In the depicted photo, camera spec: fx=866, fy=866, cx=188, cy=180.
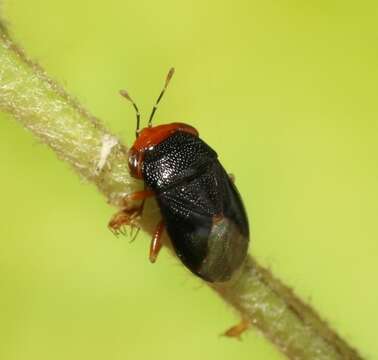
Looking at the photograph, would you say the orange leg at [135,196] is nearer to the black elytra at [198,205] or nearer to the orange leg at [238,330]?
the black elytra at [198,205]

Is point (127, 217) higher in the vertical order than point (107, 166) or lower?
lower

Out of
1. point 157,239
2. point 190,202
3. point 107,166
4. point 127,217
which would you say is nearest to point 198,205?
point 190,202

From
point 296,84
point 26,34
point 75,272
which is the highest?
point 296,84

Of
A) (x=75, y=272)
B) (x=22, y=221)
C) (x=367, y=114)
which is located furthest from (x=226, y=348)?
(x=367, y=114)

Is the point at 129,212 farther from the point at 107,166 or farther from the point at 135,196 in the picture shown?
the point at 107,166

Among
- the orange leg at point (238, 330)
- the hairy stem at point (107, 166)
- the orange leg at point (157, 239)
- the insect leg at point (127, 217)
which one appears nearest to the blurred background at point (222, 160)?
the orange leg at point (238, 330)

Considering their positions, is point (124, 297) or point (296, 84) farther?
point (296, 84)

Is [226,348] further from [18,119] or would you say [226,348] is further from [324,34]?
[18,119]

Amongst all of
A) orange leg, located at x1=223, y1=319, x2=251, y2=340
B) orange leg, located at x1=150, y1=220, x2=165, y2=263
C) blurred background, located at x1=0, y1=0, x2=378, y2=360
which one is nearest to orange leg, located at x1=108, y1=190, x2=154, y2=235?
orange leg, located at x1=150, y1=220, x2=165, y2=263
